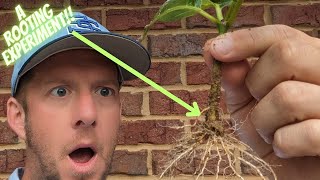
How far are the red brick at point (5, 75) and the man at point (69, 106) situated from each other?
0.36 m

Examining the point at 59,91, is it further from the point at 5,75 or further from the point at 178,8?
the point at 5,75

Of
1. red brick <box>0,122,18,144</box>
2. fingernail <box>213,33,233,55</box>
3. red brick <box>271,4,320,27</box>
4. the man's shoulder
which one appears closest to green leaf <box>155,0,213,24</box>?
fingernail <box>213,33,233,55</box>

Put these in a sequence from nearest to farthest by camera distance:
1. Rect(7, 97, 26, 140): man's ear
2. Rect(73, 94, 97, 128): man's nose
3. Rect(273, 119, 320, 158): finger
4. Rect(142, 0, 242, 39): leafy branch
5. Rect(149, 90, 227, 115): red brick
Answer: Rect(273, 119, 320, 158): finger → Rect(142, 0, 242, 39): leafy branch → Rect(73, 94, 97, 128): man's nose → Rect(7, 97, 26, 140): man's ear → Rect(149, 90, 227, 115): red brick

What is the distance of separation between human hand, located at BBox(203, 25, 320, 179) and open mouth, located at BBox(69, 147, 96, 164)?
385 millimetres

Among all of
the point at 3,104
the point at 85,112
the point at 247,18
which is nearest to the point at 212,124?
the point at 85,112

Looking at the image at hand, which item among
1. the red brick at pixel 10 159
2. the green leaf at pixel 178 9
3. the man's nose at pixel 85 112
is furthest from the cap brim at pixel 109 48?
the red brick at pixel 10 159

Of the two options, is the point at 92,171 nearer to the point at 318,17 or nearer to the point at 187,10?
the point at 187,10

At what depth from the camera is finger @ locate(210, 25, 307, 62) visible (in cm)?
79

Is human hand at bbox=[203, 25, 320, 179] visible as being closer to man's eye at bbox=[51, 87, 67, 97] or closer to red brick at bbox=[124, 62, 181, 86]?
man's eye at bbox=[51, 87, 67, 97]

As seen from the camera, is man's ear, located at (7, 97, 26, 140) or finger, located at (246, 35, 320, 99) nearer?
finger, located at (246, 35, 320, 99)

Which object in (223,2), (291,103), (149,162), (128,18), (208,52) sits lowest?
(149,162)

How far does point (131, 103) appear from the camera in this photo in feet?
4.79

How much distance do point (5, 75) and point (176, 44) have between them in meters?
0.51

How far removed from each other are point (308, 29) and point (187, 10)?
729 mm
